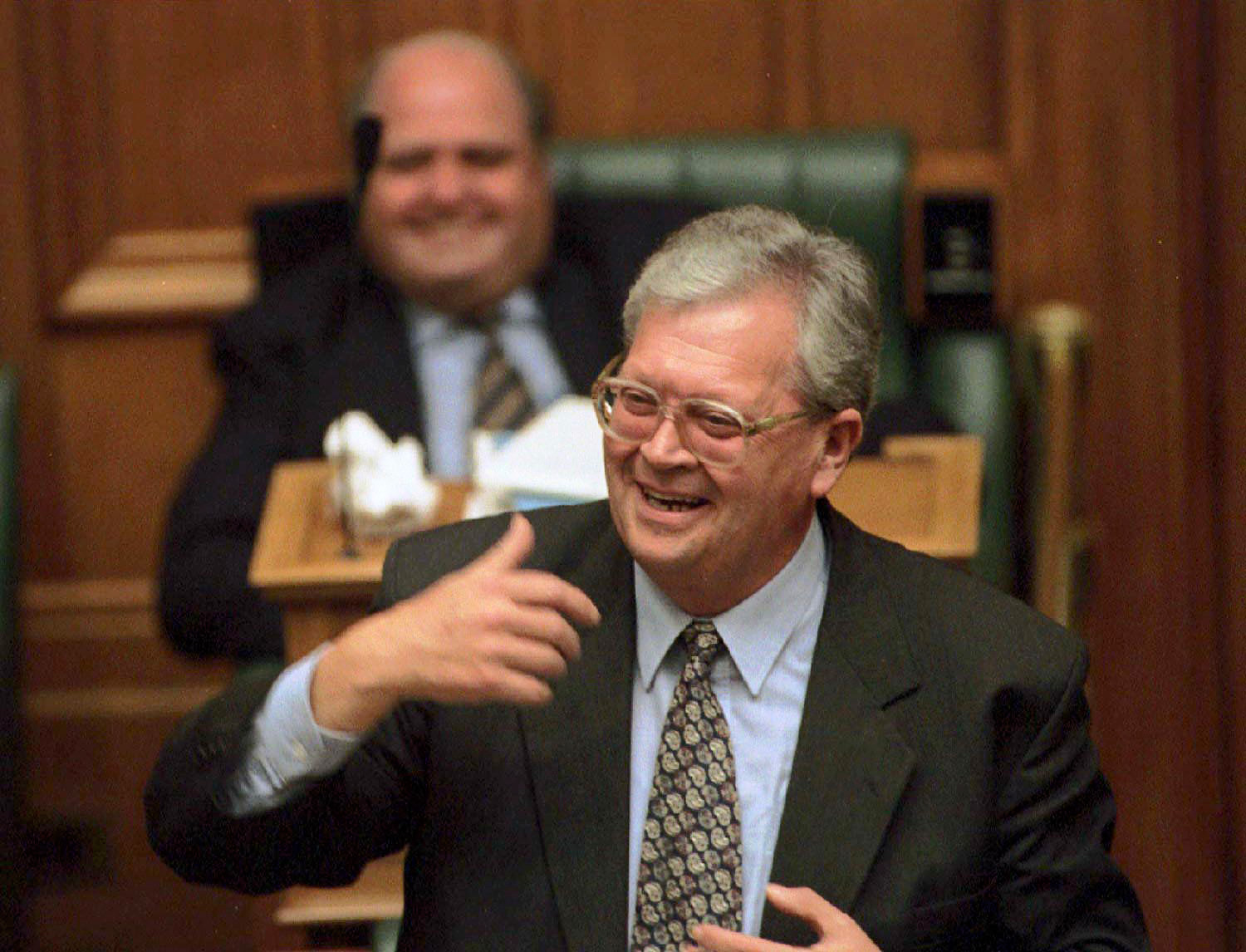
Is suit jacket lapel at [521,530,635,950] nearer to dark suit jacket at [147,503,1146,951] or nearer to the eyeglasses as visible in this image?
dark suit jacket at [147,503,1146,951]

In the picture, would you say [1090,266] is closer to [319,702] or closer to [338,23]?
[338,23]

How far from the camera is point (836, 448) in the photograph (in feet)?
5.55

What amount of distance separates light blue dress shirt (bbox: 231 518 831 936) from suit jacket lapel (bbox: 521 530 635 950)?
0.06 feet

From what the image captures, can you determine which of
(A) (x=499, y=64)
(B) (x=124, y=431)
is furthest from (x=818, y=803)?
(B) (x=124, y=431)

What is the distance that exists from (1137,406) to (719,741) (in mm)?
1951

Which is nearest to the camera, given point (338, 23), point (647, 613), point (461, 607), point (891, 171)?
point (461, 607)

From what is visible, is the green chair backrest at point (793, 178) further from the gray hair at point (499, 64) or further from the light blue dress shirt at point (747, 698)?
the light blue dress shirt at point (747, 698)

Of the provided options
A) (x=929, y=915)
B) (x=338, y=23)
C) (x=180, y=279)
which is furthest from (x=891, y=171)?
(x=929, y=915)

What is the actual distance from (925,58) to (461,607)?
2.21 meters

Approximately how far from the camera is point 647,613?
5.54 ft

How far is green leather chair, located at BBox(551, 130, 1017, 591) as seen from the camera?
3105 mm

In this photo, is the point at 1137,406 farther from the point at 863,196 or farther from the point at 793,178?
the point at 793,178

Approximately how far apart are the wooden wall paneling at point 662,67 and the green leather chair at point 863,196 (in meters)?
0.18

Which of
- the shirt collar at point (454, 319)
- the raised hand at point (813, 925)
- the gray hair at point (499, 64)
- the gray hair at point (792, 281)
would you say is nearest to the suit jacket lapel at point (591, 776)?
the raised hand at point (813, 925)
